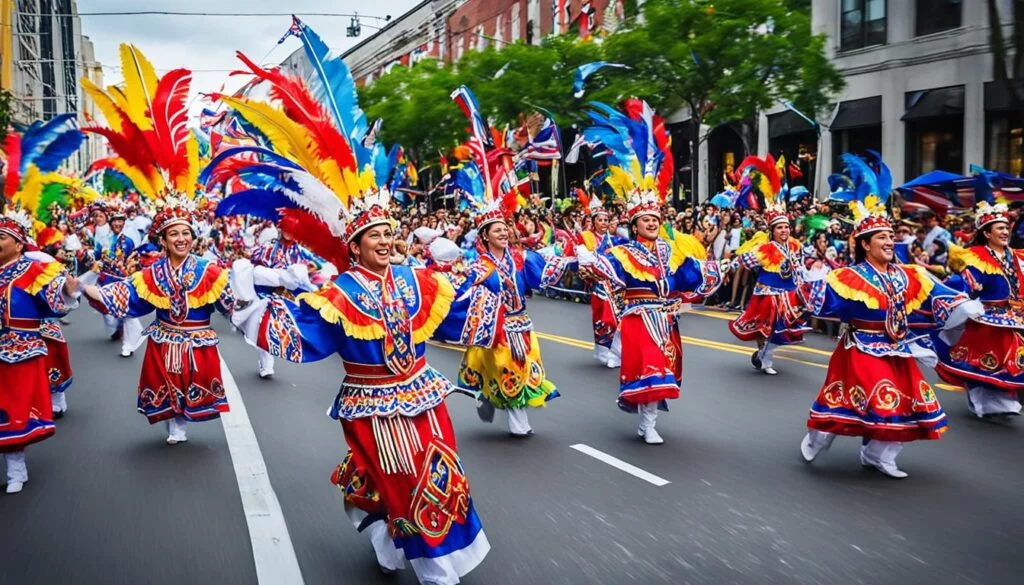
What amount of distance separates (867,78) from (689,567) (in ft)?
70.3

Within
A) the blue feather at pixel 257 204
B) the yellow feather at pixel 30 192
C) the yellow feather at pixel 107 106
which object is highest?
the yellow feather at pixel 107 106

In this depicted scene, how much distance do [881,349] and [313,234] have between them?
12.4 feet

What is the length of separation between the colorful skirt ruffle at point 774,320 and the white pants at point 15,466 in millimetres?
7376

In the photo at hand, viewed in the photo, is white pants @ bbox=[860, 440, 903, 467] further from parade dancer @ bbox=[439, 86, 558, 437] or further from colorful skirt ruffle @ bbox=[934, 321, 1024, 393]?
parade dancer @ bbox=[439, 86, 558, 437]

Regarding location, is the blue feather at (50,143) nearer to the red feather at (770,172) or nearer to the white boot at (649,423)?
the white boot at (649,423)

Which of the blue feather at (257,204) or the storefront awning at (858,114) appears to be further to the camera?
the storefront awning at (858,114)

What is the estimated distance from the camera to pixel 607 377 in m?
10.5

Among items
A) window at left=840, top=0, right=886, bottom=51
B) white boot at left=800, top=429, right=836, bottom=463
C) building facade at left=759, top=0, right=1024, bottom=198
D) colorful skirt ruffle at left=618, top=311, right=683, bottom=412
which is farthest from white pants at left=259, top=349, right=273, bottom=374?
window at left=840, top=0, right=886, bottom=51

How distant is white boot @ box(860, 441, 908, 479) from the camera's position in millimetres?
6297

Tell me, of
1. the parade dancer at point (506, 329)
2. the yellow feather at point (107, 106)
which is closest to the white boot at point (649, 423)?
the parade dancer at point (506, 329)

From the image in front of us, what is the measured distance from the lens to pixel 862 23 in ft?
76.9

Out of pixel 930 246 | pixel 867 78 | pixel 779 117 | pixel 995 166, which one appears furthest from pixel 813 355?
pixel 779 117

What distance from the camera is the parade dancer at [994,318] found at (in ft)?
25.7

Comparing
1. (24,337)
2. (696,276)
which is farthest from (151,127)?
(696,276)
